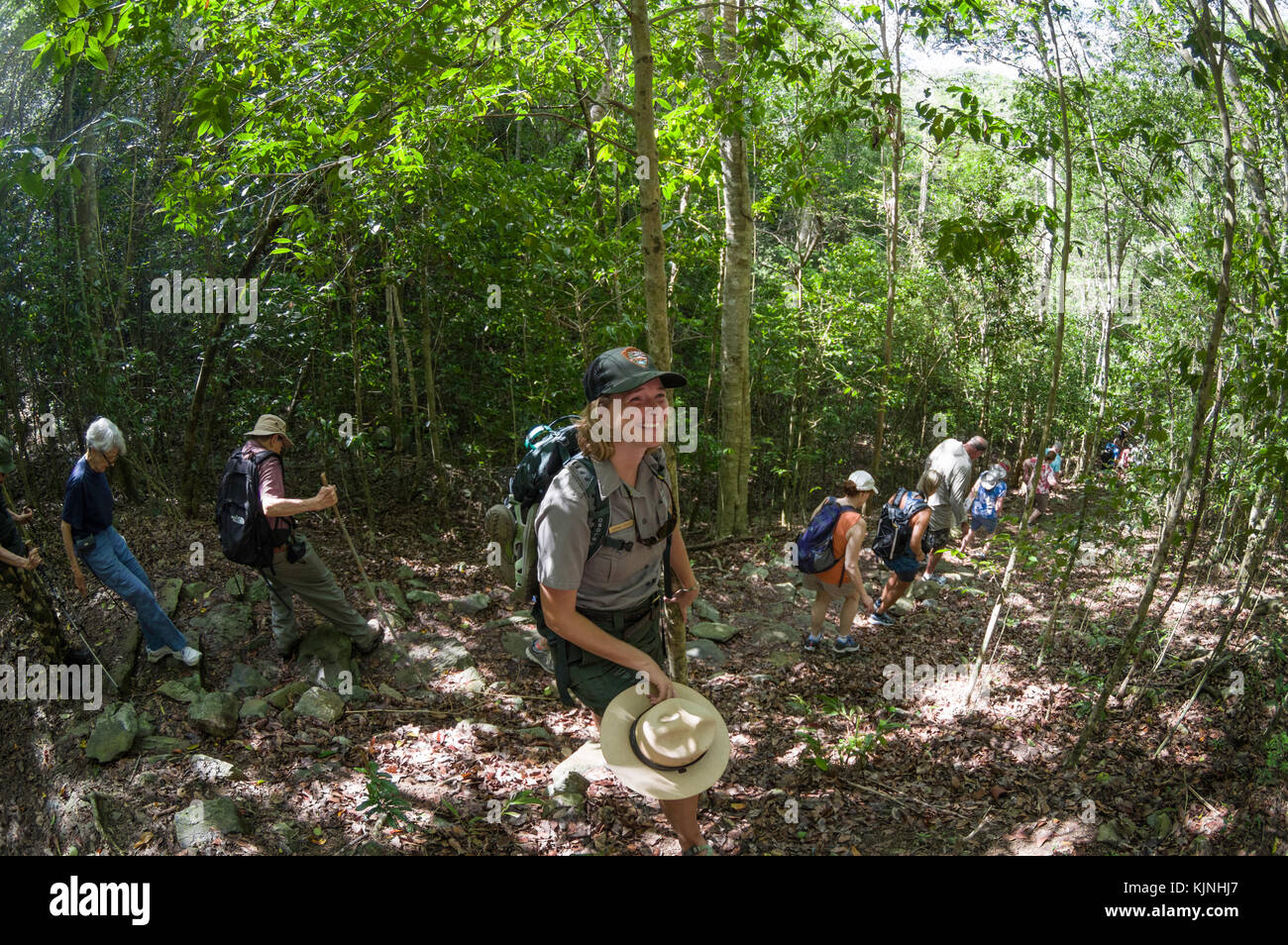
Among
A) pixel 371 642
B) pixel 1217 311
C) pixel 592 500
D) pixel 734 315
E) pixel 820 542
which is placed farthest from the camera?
pixel 734 315

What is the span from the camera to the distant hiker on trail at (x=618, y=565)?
278 centimetres

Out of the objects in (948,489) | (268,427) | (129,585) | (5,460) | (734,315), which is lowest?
(129,585)

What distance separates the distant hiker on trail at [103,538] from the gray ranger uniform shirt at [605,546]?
13.0ft

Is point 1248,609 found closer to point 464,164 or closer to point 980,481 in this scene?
point 980,481

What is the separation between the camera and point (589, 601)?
3.04 metres

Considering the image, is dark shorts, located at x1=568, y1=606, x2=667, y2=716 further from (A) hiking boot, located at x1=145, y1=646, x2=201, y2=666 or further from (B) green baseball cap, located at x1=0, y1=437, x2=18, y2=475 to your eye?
(B) green baseball cap, located at x1=0, y1=437, x2=18, y2=475

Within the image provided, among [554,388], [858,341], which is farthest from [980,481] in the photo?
[554,388]

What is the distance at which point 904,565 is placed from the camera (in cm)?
729

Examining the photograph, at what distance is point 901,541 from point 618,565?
483cm

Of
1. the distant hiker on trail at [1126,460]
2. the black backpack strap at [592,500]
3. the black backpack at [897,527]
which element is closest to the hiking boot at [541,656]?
the black backpack at [897,527]

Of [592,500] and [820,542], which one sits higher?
[592,500]

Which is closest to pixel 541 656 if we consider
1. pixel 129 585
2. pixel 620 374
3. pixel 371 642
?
pixel 371 642

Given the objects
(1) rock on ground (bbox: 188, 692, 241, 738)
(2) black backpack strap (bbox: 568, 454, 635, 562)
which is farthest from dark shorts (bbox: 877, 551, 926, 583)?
(1) rock on ground (bbox: 188, 692, 241, 738)

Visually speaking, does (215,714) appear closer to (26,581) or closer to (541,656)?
(26,581)
